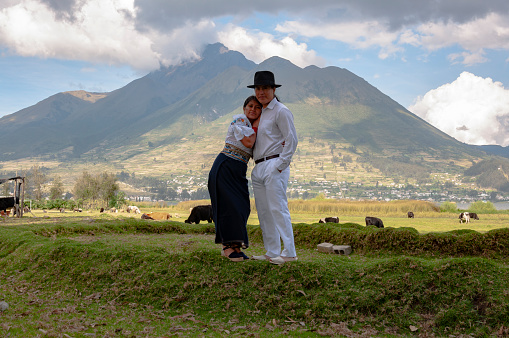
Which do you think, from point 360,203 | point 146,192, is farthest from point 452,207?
point 146,192

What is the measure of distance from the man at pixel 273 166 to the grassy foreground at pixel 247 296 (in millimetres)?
415

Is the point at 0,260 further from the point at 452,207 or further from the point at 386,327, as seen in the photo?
the point at 452,207

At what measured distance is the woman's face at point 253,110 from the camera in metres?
6.94

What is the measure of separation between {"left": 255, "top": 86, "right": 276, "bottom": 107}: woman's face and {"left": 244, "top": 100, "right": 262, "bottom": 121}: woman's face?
181 millimetres

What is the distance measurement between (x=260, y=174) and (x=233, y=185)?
0.52 meters

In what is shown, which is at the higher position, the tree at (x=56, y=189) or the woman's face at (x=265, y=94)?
the woman's face at (x=265, y=94)

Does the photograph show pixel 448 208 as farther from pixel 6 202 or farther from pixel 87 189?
pixel 87 189

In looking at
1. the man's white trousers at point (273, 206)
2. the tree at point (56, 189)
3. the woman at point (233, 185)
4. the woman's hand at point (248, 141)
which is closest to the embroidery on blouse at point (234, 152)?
the woman at point (233, 185)

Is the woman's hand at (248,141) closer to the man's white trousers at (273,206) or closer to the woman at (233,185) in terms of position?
the woman at (233,185)

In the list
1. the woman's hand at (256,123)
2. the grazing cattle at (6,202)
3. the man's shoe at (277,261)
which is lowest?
the man's shoe at (277,261)

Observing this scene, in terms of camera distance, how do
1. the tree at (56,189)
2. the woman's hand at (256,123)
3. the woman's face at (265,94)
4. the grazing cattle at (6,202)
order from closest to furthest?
1. the woman's face at (265,94)
2. the woman's hand at (256,123)
3. the grazing cattle at (6,202)
4. the tree at (56,189)

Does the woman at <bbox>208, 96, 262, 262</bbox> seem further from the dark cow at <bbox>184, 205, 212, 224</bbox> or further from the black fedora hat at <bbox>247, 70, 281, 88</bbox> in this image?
the dark cow at <bbox>184, 205, 212, 224</bbox>

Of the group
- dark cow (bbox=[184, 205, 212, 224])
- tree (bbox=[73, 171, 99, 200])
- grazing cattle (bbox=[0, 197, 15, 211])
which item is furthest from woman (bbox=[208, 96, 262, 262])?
tree (bbox=[73, 171, 99, 200])

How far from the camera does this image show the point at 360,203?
136 ft
